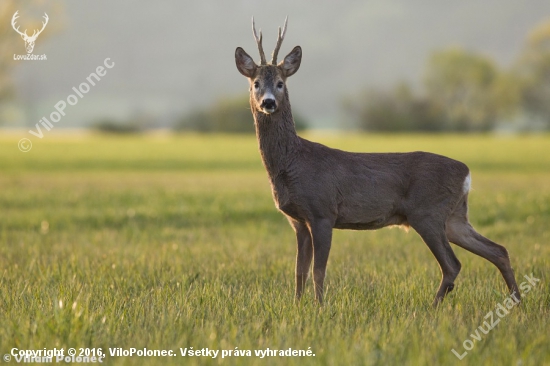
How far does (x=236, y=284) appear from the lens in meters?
7.80

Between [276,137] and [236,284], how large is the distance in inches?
70.1

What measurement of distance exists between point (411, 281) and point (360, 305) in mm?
1498

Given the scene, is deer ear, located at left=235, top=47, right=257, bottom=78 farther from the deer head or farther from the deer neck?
the deer neck

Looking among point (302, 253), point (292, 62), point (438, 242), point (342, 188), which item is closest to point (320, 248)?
point (302, 253)

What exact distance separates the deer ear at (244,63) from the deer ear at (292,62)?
12.6 inches

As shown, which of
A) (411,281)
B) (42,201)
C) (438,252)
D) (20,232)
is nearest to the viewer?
(438,252)

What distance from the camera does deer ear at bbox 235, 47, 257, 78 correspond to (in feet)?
23.3

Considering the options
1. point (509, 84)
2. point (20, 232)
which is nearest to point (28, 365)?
point (20, 232)

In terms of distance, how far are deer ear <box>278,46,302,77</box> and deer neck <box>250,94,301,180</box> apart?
26cm

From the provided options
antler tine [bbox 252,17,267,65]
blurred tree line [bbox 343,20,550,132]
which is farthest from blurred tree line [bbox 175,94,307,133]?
antler tine [bbox 252,17,267,65]

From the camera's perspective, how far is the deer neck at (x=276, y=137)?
7129 millimetres

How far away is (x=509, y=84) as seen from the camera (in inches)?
2685

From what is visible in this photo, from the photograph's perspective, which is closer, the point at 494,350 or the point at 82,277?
the point at 494,350

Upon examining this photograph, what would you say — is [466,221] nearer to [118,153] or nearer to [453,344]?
[453,344]
